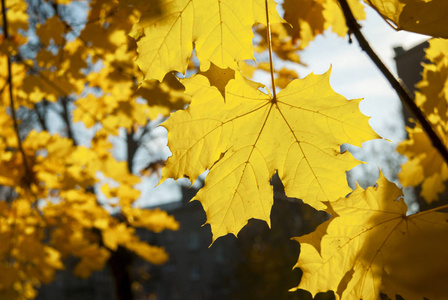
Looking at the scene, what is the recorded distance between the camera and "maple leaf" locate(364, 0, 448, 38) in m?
0.71

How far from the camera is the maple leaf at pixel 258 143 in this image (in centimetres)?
81

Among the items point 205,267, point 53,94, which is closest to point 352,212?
point 53,94

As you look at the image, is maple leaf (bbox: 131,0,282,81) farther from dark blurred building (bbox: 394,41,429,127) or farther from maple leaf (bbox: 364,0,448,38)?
dark blurred building (bbox: 394,41,429,127)

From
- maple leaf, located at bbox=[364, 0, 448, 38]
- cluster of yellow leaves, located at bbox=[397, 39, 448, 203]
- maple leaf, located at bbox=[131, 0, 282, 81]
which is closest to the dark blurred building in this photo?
cluster of yellow leaves, located at bbox=[397, 39, 448, 203]

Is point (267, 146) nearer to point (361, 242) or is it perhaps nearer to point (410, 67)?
point (361, 242)

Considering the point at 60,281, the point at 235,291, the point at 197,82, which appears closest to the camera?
the point at 197,82

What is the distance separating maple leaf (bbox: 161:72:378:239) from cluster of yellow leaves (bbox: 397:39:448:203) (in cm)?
45

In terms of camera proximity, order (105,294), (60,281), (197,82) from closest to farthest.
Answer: (197,82)
(105,294)
(60,281)

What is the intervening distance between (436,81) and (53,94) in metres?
2.02

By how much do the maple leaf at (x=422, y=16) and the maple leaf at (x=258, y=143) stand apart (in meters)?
0.18

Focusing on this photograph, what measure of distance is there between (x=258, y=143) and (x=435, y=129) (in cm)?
59

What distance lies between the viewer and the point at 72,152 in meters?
2.48

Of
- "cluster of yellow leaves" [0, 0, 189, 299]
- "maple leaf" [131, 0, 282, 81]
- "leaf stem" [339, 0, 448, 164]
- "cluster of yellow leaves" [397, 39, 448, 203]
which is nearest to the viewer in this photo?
"leaf stem" [339, 0, 448, 164]

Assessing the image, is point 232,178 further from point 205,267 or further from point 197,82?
point 205,267
